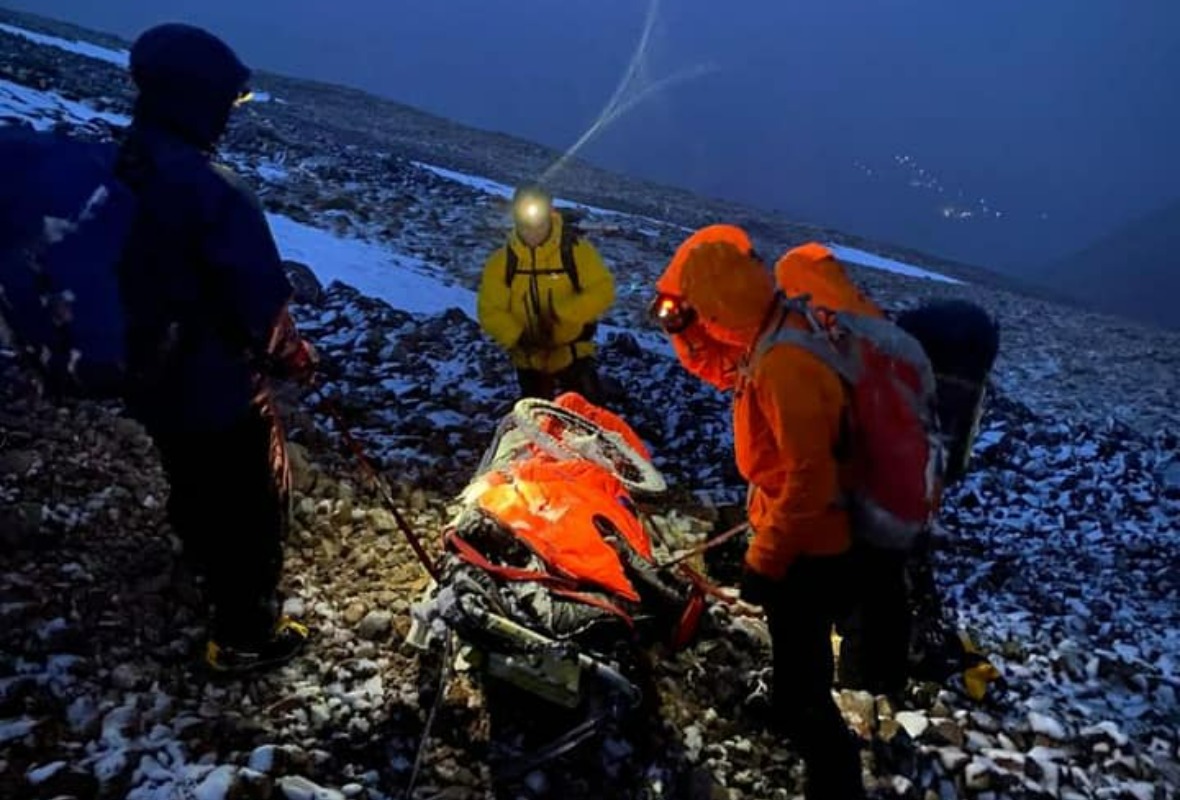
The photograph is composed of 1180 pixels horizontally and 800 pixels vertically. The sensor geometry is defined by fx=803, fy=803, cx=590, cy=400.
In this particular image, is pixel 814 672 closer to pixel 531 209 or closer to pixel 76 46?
pixel 531 209

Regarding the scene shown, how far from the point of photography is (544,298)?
6.86m

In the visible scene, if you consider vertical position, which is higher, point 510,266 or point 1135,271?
point 1135,271

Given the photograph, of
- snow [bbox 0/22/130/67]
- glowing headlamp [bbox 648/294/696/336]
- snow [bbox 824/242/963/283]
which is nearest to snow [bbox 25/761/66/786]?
glowing headlamp [bbox 648/294/696/336]

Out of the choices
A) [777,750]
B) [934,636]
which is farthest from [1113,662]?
[777,750]

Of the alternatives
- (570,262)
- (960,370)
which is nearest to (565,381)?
(570,262)

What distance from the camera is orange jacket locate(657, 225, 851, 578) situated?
3219 millimetres

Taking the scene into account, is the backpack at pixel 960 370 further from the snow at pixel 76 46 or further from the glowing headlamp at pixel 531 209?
the snow at pixel 76 46

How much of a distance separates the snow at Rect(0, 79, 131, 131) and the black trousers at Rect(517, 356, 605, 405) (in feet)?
29.8

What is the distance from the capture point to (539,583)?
4.00 metres

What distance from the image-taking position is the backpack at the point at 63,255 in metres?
3.06

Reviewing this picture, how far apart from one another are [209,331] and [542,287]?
360cm

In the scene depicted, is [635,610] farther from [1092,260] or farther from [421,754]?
[1092,260]

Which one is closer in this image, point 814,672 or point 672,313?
point 814,672

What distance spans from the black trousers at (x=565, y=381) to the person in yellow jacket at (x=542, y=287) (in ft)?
0.56
